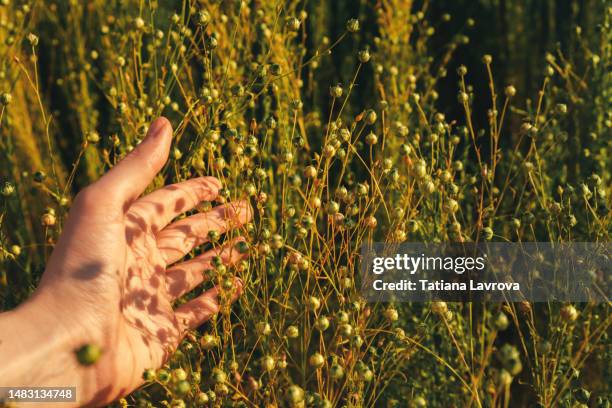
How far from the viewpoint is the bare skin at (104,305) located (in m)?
1.18

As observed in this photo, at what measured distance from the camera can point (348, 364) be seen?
42.7 inches

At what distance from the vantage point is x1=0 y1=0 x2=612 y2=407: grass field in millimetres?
1114

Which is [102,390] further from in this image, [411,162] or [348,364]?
[411,162]

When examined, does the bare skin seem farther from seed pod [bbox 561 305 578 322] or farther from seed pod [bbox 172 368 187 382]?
seed pod [bbox 561 305 578 322]

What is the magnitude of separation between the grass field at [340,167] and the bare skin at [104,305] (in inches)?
3.8

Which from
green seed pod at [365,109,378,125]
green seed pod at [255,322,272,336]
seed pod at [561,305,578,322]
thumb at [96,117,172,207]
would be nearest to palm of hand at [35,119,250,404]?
thumb at [96,117,172,207]

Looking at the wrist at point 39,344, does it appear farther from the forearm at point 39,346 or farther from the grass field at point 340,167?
the grass field at point 340,167

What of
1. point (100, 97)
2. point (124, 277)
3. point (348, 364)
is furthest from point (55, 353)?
point (100, 97)

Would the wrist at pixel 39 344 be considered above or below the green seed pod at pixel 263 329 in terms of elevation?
below

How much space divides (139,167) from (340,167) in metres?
1.03

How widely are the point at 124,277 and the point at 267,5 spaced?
1.07 m

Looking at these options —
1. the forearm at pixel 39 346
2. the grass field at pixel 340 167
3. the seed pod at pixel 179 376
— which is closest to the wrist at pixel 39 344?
the forearm at pixel 39 346

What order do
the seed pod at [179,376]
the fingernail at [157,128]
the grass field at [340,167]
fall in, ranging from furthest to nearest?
the fingernail at [157,128] → the grass field at [340,167] → the seed pod at [179,376]

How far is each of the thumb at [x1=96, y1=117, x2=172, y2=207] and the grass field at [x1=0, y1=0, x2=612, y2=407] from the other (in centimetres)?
8
